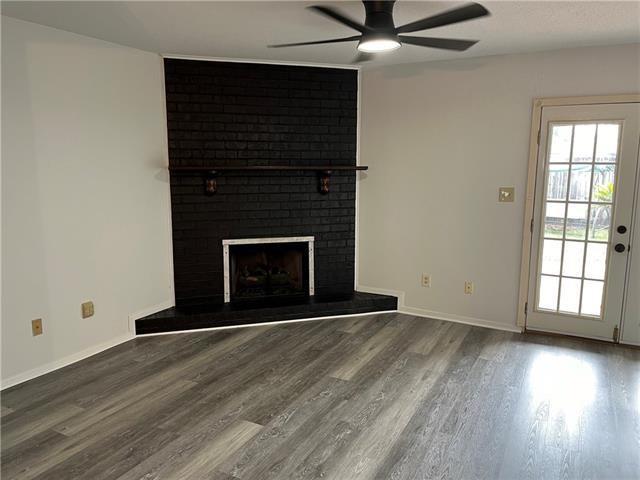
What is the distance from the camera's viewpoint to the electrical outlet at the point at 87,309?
347 cm

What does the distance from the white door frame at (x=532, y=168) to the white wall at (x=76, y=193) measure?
3192mm

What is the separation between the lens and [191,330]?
13.2 feet

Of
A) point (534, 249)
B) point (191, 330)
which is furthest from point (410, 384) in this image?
point (191, 330)

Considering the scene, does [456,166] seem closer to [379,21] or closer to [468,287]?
[468,287]

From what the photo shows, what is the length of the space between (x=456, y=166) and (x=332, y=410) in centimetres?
250

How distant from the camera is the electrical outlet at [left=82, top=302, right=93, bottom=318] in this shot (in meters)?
3.47

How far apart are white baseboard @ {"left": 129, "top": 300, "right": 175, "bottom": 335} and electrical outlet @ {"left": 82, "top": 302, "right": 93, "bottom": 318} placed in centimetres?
39

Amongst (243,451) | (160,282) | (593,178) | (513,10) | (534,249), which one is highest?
(513,10)

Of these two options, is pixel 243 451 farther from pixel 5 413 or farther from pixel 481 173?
pixel 481 173

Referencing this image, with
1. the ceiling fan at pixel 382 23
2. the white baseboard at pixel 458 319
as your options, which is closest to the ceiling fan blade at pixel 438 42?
the ceiling fan at pixel 382 23

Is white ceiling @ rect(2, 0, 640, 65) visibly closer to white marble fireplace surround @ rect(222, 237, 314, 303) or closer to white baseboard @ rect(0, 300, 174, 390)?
white marble fireplace surround @ rect(222, 237, 314, 303)

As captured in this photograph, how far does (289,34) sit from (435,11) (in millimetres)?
1037

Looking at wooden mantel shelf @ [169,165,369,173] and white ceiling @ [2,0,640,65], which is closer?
white ceiling @ [2,0,640,65]

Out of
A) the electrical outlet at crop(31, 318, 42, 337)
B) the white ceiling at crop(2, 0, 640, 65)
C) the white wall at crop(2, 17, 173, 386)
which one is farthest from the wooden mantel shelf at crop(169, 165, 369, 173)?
the electrical outlet at crop(31, 318, 42, 337)
